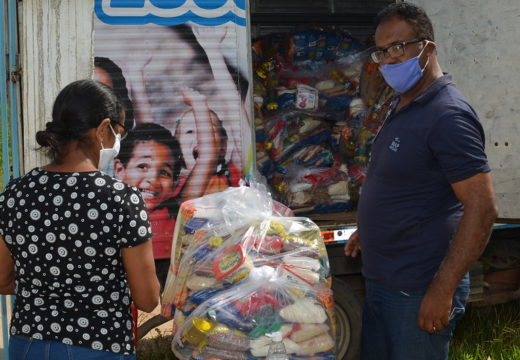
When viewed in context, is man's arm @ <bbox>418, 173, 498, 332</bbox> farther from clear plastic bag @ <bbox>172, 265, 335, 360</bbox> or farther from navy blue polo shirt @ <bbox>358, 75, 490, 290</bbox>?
clear plastic bag @ <bbox>172, 265, 335, 360</bbox>

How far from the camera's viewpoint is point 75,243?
6.45 feet

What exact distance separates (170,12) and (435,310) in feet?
7.68

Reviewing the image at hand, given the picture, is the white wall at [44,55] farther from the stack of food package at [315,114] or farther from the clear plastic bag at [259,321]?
the stack of food package at [315,114]

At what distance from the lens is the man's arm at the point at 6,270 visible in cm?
212

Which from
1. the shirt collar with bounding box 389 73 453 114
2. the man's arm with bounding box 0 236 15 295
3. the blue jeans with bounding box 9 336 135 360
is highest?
the shirt collar with bounding box 389 73 453 114

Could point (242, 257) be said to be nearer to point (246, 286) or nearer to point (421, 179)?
point (246, 286)

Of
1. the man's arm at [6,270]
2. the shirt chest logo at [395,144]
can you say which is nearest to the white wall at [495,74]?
the shirt chest logo at [395,144]

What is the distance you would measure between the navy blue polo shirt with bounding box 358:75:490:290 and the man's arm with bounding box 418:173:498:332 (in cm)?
5

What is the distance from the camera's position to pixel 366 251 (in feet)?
8.74

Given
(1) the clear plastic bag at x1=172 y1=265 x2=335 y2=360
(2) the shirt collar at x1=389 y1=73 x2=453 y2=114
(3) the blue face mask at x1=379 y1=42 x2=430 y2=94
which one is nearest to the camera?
(2) the shirt collar at x1=389 y1=73 x2=453 y2=114

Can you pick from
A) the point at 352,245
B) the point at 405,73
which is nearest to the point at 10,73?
the point at 352,245

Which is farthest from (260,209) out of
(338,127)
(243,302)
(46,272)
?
(338,127)

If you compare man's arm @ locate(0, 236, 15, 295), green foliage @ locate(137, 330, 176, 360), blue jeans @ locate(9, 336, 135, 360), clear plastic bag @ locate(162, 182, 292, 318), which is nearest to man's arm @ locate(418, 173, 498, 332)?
clear plastic bag @ locate(162, 182, 292, 318)

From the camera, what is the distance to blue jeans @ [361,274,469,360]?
8.01ft
